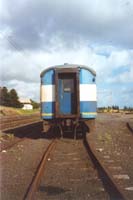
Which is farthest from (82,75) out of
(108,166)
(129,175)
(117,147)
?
(129,175)

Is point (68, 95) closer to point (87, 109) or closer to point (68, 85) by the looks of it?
point (68, 85)

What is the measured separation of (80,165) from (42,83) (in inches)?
354

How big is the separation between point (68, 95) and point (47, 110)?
3.70 feet

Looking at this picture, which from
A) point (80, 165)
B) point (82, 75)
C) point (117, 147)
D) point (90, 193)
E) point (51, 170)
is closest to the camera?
point (90, 193)

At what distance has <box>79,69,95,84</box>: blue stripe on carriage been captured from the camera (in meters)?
19.6

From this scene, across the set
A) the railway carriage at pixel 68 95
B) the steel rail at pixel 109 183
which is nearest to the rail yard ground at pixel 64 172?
the steel rail at pixel 109 183

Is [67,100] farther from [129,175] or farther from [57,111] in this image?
[129,175]

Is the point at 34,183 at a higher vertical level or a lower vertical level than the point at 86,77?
lower

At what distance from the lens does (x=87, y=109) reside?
19.9 m

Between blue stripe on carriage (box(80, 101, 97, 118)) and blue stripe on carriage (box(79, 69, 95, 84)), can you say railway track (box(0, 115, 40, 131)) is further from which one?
blue stripe on carriage (box(79, 69, 95, 84))

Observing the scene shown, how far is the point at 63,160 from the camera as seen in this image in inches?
500

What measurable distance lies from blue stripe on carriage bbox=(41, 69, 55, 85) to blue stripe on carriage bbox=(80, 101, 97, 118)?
1.61 metres

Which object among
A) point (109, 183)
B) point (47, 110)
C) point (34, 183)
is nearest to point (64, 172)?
point (34, 183)

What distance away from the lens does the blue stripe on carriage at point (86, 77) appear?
1962 cm
